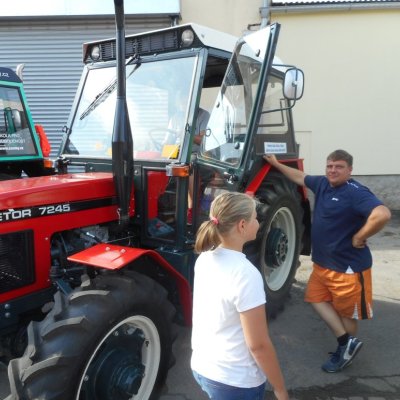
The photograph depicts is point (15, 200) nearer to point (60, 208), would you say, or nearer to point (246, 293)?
point (60, 208)

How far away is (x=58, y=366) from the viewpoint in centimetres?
189

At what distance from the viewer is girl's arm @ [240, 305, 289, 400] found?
1.55 meters

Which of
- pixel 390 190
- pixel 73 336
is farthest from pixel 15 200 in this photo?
pixel 390 190

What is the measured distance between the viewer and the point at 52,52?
7906mm

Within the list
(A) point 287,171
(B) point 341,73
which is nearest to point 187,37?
(A) point 287,171

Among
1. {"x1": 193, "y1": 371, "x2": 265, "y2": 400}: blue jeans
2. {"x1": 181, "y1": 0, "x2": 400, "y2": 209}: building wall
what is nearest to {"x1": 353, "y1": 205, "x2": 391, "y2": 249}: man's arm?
{"x1": 193, "y1": 371, "x2": 265, "y2": 400}: blue jeans

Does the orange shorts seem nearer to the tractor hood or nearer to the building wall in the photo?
the tractor hood

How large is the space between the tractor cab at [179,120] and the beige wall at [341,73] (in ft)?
16.1

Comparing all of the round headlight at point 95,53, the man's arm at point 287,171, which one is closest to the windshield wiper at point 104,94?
the round headlight at point 95,53

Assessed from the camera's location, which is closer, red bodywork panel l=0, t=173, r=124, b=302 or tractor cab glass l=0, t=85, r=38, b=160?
red bodywork panel l=0, t=173, r=124, b=302

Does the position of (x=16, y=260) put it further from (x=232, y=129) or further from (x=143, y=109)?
(x=232, y=129)

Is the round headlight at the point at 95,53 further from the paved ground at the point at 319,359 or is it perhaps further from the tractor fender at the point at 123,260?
the paved ground at the point at 319,359

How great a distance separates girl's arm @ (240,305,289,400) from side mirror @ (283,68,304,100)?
171cm

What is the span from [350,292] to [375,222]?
1.77ft
